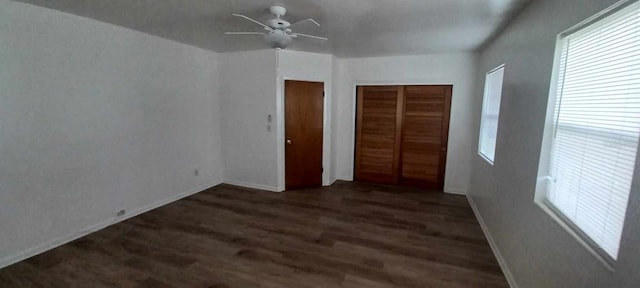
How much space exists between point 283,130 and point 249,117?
0.66m

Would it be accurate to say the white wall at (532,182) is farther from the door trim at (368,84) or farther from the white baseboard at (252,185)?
the white baseboard at (252,185)

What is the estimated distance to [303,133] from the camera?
14.5 ft

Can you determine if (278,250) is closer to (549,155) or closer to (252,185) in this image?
(252,185)

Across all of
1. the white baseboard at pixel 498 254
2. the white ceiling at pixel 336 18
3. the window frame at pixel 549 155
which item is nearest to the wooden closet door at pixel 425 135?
the white ceiling at pixel 336 18

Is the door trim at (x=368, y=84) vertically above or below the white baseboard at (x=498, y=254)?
above

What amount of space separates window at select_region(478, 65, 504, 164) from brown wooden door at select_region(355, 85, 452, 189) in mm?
769

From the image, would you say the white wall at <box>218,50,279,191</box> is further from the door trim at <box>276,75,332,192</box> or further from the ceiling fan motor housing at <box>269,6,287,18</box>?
the ceiling fan motor housing at <box>269,6,287,18</box>

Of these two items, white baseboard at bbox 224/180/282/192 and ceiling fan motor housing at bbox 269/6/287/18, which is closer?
ceiling fan motor housing at bbox 269/6/287/18

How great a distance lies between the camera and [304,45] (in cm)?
376

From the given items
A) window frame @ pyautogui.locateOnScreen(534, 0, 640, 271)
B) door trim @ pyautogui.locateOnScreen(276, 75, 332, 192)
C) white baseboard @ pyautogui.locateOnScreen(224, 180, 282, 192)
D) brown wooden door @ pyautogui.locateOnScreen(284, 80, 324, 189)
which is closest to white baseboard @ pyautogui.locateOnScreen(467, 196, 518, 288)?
window frame @ pyautogui.locateOnScreen(534, 0, 640, 271)

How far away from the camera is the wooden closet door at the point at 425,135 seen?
433 cm

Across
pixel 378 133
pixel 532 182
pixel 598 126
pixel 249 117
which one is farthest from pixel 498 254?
pixel 249 117

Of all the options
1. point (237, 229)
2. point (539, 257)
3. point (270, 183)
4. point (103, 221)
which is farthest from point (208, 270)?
point (539, 257)

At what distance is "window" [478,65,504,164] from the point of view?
305 centimetres
